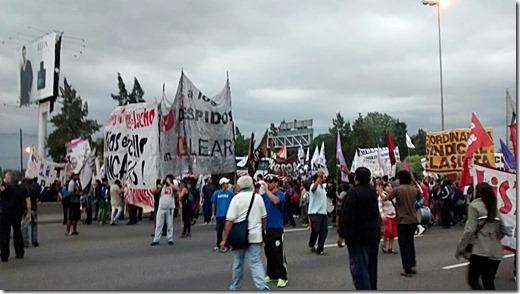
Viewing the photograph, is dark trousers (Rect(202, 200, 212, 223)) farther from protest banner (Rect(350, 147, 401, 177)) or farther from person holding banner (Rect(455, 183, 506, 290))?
person holding banner (Rect(455, 183, 506, 290))

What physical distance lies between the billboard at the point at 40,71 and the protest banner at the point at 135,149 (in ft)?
65.2

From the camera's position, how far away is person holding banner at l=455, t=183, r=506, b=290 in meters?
6.75

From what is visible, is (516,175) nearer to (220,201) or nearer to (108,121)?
(220,201)

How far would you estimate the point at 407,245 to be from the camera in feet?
30.2

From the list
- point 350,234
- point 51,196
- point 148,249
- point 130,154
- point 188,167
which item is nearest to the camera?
point 350,234

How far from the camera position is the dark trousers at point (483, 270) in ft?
22.2

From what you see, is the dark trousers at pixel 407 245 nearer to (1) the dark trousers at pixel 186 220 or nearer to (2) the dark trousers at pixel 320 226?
(2) the dark trousers at pixel 320 226

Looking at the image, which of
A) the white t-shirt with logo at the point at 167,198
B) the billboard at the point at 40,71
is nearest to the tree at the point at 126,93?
the billboard at the point at 40,71

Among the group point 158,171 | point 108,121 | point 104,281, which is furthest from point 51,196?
point 104,281

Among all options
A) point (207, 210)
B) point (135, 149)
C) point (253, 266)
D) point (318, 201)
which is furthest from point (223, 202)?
point (207, 210)

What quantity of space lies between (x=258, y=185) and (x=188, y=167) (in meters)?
3.64

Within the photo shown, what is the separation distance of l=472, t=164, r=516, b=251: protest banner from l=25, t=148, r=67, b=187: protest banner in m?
22.4

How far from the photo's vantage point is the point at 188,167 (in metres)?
14.9

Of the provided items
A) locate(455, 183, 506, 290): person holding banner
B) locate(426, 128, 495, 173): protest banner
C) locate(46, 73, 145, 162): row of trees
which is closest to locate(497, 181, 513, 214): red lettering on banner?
locate(455, 183, 506, 290): person holding banner
